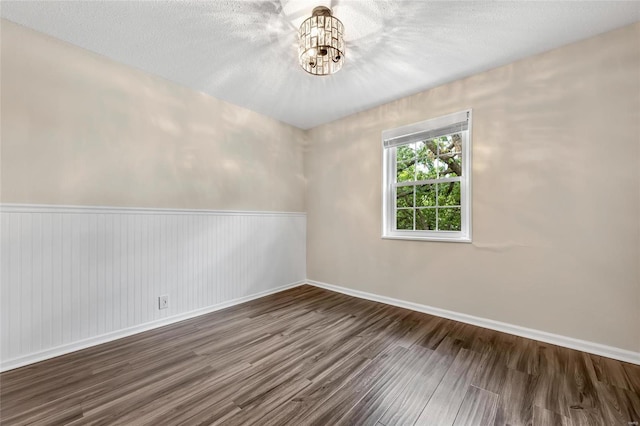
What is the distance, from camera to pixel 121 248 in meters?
2.24

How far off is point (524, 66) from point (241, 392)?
333cm

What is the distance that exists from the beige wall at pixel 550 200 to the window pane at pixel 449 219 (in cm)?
21

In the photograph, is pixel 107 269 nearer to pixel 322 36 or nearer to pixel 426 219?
pixel 322 36

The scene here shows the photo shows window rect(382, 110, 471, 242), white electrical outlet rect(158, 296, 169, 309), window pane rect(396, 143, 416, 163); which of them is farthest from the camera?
window pane rect(396, 143, 416, 163)

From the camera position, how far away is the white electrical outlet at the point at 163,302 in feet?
8.03

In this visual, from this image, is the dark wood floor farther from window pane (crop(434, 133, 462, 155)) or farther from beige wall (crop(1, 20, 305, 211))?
window pane (crop(434, 133, 462, 155))

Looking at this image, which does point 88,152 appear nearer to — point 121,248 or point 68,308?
point 121,248

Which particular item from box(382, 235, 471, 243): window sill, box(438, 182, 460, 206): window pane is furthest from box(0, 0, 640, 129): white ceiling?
box(382, 235, 471, 243): window sill

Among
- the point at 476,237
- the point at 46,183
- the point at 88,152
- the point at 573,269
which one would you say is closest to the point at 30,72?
the point at 88,152

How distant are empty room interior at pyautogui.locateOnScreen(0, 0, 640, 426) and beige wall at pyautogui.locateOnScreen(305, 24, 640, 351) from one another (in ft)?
0.05

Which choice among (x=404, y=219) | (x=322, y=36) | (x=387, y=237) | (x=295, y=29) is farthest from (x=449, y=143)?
(x=295, y=29)

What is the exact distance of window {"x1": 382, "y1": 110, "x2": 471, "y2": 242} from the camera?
8.52 feet

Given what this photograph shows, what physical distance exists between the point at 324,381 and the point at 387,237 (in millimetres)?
1813

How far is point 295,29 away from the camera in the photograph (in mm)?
1922
